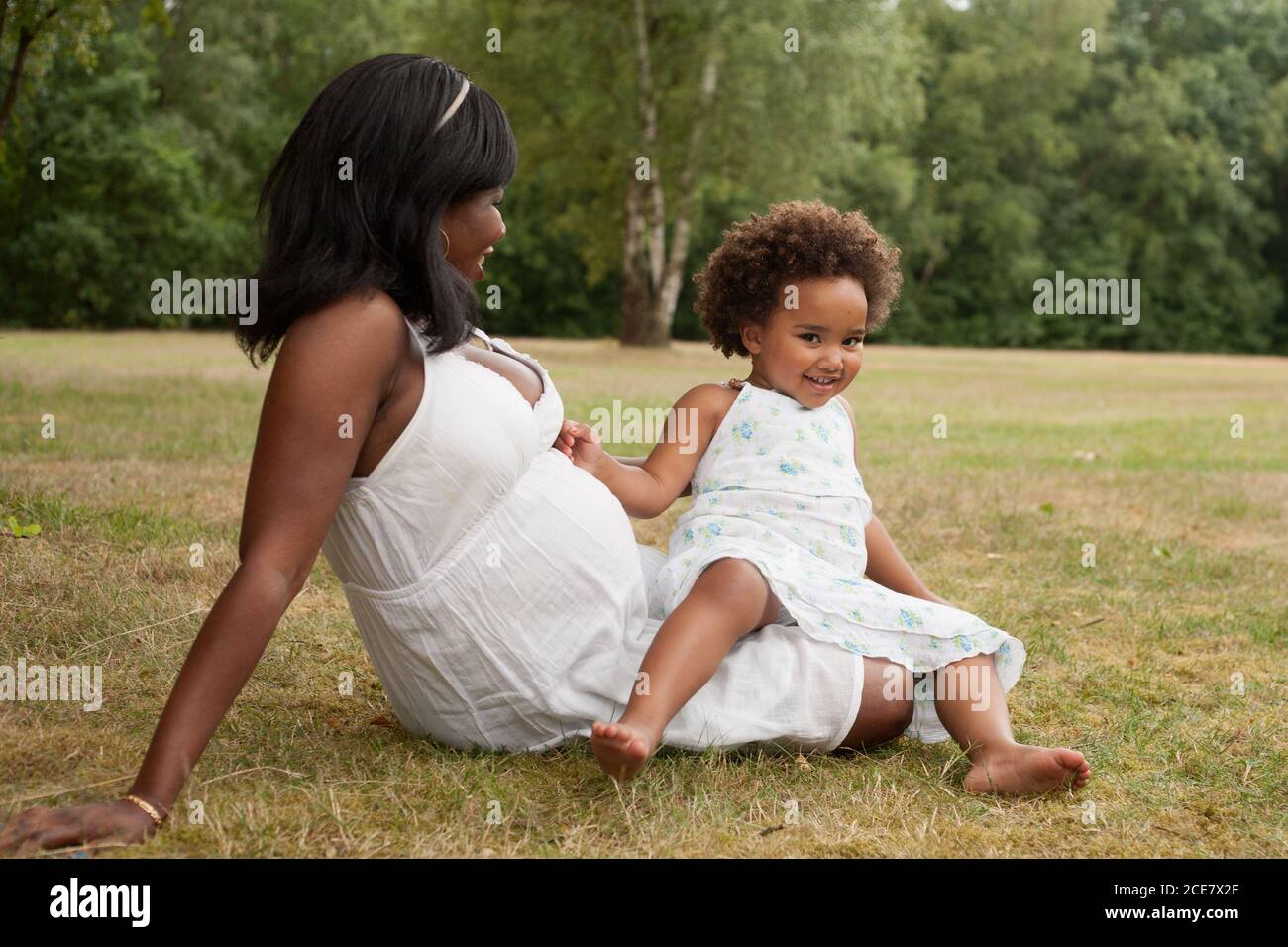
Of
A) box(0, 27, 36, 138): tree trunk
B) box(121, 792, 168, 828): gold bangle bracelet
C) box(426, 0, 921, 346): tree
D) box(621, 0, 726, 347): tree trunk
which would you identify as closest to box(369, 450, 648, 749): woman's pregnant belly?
box(121, 792, 168, 828): gold bangle bracelet

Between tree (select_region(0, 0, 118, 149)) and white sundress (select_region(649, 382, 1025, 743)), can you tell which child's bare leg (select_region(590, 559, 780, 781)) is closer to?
white sundress (select_region(649, 382, 1025, 743))

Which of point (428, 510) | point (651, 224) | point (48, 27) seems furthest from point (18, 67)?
point (651, 224)

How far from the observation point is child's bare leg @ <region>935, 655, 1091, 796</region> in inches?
98.7

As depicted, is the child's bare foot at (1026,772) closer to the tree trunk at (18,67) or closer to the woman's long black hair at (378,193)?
the woman's long black hair at (378,193)

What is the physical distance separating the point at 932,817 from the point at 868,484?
4.54 metres

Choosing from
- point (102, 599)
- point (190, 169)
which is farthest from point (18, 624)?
point (190, 169)

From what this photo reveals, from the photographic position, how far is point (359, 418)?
2.16 meters

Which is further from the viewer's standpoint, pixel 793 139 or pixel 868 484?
pixel 793 139

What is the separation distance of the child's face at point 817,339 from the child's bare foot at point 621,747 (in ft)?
3.25

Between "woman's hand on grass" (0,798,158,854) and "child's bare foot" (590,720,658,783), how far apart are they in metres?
0.74

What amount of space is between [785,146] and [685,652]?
2048 cm

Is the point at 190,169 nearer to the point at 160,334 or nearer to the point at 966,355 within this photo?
the point at 160,334

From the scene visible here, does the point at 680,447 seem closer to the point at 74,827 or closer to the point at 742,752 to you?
the point at 742,752

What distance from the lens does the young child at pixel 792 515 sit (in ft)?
8.27
